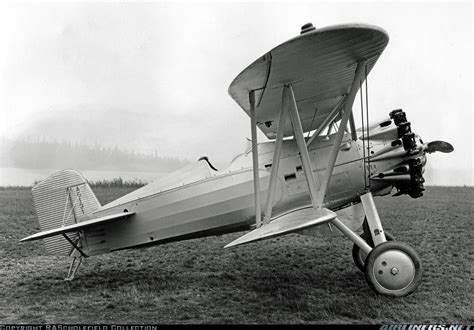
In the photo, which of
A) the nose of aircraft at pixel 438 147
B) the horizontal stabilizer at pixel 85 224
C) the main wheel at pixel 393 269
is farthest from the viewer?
the nose of aircraft at pixel 438 147

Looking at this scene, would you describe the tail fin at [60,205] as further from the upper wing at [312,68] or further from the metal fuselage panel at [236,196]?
the upper wing at [312,68]

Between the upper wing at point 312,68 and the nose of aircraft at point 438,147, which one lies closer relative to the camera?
the upper wing at point 312,68

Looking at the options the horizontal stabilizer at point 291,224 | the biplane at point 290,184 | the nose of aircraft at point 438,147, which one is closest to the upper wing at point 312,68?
the biplane at point 290,184

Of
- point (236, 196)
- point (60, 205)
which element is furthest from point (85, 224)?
point (236, 196)

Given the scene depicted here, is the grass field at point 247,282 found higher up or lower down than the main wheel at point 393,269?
lower down

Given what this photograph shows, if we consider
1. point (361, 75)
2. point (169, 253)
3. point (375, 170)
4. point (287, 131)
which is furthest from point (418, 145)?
point (169, 253)

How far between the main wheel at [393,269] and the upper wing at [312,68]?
1.76 metres

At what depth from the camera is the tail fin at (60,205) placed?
16.4ft

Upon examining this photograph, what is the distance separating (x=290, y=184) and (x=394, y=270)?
1.42 metres

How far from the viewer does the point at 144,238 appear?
4738 millimetres

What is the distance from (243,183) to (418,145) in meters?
1.97

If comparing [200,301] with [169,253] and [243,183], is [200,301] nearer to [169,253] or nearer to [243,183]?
[243,183]

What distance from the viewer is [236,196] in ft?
14.6

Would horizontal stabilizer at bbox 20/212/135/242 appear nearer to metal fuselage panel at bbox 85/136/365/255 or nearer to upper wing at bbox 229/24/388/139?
metal fuselage panel at bbox 85/136/365/255
